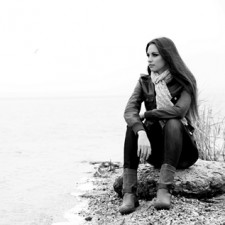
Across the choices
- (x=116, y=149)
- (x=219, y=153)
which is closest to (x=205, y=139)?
(x=219, y=153)

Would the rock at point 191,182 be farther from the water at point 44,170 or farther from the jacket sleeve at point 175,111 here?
the water at point 44,170

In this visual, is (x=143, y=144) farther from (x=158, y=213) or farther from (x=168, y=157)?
(x=158, y=213)

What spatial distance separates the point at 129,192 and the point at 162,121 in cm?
55

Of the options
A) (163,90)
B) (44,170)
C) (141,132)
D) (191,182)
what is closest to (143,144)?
(141,132)

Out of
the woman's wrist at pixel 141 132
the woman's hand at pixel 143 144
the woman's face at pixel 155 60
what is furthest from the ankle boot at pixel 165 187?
the woman's face at pixel 155 60

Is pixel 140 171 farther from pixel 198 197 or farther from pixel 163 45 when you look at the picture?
pixel 163 45

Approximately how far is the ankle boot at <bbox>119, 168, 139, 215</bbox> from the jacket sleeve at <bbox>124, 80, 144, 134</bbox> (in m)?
0.32

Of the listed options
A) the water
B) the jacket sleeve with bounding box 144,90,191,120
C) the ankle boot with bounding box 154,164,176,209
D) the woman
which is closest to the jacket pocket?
the woman

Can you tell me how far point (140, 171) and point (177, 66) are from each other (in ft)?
2.91

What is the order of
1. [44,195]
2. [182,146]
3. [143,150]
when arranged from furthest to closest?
[44,195] < [182,146] < [143,150]

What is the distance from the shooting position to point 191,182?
3.15 m

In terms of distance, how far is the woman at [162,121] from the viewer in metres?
2.86

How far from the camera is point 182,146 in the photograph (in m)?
3.04

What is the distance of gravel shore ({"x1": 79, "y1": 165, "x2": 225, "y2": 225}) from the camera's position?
2.74 meters
